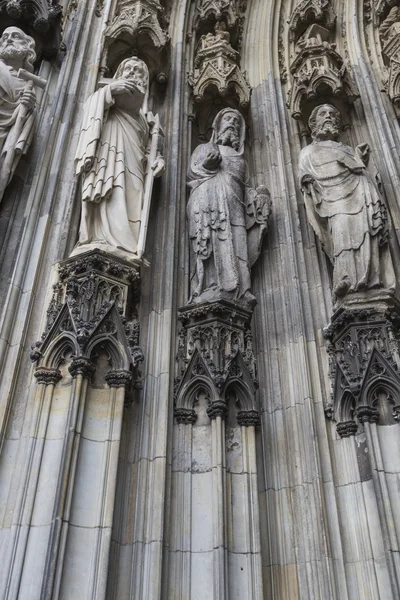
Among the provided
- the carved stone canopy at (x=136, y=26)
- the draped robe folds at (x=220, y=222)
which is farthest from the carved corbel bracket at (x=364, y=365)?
the carved stone canopy at (x=136, y=26)

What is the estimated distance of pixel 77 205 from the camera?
5398mm

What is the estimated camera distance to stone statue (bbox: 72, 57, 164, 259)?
202 inches

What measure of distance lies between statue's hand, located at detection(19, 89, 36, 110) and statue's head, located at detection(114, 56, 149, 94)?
97cm

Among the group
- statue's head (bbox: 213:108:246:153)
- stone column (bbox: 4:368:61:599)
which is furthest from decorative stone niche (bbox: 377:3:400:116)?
stone column (bbox: 4:368:61:599)

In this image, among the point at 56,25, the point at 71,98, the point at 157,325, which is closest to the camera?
the point at 157,325

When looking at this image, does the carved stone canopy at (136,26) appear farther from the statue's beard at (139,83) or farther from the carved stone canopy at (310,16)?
the carved stone canopy at (310,16)

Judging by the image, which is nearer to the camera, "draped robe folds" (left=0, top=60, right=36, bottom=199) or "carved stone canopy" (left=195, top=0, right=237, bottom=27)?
"draped robe folds" (left=0, top=60, right=36, bottom=199)

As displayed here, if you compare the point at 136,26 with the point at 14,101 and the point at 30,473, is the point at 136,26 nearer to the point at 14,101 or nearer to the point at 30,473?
the point at 14,101

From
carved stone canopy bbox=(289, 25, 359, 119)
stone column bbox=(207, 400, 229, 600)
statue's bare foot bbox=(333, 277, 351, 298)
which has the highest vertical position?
carved stone canopy bbox=(289, 25, 359, 119)

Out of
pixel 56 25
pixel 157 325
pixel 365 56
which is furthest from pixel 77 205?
pixel 365 56

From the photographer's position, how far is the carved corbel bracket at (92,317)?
14.3ft

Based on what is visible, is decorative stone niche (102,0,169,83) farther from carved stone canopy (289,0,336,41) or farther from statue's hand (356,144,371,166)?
statue's hand (356,144,371,166)

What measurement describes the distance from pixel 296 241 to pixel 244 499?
2.76m

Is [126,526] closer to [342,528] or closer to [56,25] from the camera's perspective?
[342,528]
